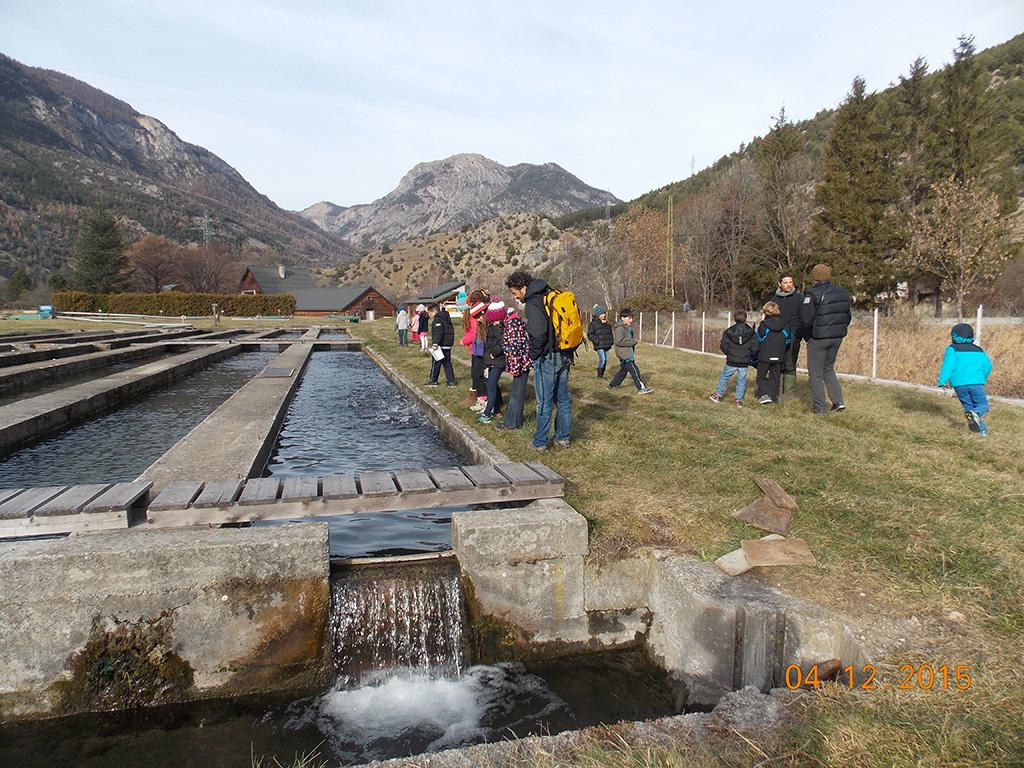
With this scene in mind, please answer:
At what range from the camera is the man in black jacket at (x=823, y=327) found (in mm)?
8406

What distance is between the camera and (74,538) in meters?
3.68

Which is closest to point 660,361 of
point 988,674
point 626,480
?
point 626,480

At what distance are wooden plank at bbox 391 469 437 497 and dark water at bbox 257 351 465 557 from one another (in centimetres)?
80

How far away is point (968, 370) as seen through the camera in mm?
6980

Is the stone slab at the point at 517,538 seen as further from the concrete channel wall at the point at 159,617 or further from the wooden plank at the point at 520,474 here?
the concrete channel wall at the point at 159,617

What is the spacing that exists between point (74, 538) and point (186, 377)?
533 inches

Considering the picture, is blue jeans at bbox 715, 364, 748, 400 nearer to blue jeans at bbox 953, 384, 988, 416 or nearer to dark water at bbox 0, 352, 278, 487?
blue jeans at bbox 953, 384, 988, 416

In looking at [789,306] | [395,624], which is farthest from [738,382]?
[395,624]

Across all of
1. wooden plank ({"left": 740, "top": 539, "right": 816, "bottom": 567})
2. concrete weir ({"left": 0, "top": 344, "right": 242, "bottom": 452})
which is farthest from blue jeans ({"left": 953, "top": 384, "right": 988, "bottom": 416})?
concrete weir ({"left": 0, "top": 344, "right": 242, "bottom": 452})

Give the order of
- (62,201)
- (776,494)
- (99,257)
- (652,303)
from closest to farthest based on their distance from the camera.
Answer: (776,494), (652,303), (99,257), (62,201)

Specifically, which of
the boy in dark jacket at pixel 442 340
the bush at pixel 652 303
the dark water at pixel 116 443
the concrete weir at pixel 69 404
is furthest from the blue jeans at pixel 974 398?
the bush at pixel 652 303

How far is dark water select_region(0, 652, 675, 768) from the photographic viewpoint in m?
3.25

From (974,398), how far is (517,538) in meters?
6.16

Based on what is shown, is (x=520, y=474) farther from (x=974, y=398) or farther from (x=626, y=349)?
(x=626, y=349)
